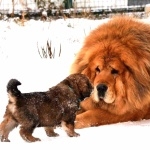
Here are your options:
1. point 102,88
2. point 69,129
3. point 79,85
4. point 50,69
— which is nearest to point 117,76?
point 102,88

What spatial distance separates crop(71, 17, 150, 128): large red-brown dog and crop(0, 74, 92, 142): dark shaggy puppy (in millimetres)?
506

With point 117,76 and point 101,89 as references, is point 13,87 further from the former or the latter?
point 117,76

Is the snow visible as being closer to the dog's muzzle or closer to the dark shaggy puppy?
the dark shaggy puppy

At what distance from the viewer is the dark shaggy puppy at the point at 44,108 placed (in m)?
3.56

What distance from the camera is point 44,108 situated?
146 inches

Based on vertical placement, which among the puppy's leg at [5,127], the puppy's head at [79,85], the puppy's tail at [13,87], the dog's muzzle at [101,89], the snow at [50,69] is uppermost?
the puppy's tail at [13,87]

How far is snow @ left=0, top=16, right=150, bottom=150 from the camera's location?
11.6 feet

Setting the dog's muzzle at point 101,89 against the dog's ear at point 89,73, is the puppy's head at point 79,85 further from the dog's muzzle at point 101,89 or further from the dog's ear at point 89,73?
the dog's ear at point 89,73

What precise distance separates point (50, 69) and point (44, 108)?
318 cm

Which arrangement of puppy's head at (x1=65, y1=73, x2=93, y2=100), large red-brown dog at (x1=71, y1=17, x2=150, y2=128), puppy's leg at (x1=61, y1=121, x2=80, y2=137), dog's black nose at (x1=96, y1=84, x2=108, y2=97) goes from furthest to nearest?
1. large red-brown dog at (x1=71, y1=17, x2=150, y2=128)
2. dog's black nose at (x1=96, y1=84, x2=108, y2=97)
3. puppy's head at (x1=65, y1=73, x2=93, y2=100)
4. puppy's leg at (x1=61, y1=121, x2=80, y2=137)

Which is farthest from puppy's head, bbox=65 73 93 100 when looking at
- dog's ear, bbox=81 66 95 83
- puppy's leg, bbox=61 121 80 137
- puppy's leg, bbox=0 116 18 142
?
dog's ear, bbox=81 66 95 83

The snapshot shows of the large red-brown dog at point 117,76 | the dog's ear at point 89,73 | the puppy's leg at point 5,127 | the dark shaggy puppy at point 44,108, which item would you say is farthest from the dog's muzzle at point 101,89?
the puppy's leg at point 5,127

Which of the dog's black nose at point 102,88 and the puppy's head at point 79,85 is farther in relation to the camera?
the dog's black nose at point 102,88

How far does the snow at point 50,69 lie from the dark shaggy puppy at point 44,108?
0.11m
